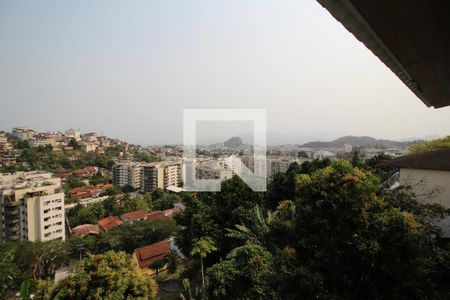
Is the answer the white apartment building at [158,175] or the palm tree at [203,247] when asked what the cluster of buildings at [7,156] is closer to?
the white apartment building at [158,175]

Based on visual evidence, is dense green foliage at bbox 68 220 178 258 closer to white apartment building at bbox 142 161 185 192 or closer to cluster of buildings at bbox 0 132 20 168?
white apartment building at bbox 142 161 185 192

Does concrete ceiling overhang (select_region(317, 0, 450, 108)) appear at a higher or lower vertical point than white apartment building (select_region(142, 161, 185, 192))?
higher

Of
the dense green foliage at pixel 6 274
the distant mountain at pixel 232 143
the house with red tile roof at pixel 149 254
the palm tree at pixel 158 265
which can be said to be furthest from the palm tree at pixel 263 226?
the dense green foliage at pixel 6 274

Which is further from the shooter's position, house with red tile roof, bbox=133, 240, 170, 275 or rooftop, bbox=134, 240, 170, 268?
rooftop, bbox=134, 240, 170, 268

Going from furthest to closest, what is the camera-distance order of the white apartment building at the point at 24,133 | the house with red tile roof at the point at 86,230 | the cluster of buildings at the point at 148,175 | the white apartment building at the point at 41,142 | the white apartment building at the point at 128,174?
the white apartment building at the point at 24,133 → the white apartment building at the point at 41,142 → the white apartment building at the point at 128,174 → the cluster of buildings at the point at 148,175 → the house with red tile roof at the point at 86,230

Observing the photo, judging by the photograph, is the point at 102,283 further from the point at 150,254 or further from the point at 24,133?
the point at 24,133

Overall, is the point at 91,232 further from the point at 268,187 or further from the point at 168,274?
the point at 268,187

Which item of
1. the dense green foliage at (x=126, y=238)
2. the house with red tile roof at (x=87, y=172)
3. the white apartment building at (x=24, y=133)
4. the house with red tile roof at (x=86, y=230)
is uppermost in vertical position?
the white apartment building at (x=24, y=133)

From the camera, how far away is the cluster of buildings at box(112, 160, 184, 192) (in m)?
42.7

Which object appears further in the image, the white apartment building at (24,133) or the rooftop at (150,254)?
the white apartment building at (24,133)

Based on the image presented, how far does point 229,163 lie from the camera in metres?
14.6

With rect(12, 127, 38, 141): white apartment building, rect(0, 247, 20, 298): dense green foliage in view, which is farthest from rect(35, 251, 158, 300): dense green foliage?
rect(12, 127, 38, 141): white apartment building

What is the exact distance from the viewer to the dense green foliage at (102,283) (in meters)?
5.39

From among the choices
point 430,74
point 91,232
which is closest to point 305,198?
point 430,74
